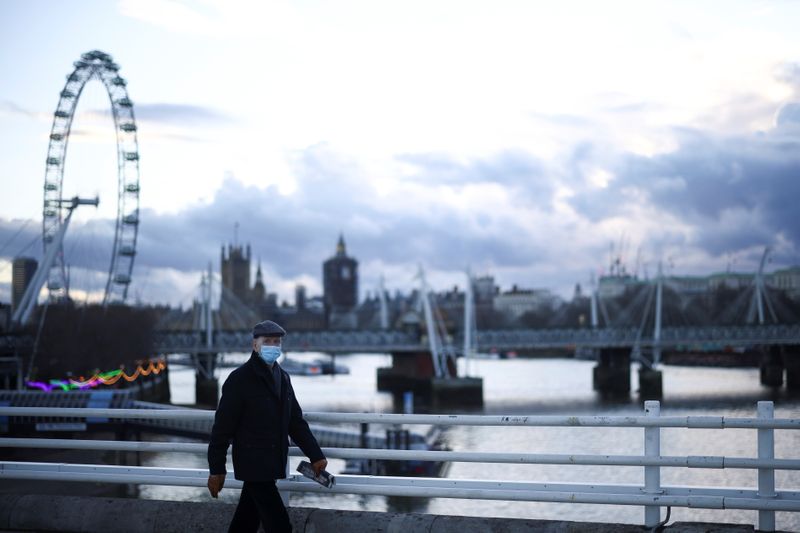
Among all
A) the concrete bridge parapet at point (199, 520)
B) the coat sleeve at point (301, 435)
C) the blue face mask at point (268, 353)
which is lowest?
the concrete bridge parapet at point (199, 520)

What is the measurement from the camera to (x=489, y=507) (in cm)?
2866

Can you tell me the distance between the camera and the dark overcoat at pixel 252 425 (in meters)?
6.40

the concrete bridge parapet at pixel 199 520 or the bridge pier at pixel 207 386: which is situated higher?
the concrete bridge parapet at pixel 199 520

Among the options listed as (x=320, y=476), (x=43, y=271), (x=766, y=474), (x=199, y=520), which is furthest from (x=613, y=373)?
(x=320, y=476)

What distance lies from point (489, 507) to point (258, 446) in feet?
75.5

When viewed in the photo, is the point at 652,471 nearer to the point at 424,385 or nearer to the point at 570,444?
the point at 570,444

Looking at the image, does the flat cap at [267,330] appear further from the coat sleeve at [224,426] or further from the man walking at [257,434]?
the coat sleeve at [224,426]

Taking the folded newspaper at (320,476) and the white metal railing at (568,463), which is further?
the folded newspaper at (320,476)

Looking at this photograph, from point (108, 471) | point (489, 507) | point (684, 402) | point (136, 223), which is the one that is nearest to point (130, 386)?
point (136, 223)

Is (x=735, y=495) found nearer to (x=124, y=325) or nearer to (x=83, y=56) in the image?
(x=83, y=56)

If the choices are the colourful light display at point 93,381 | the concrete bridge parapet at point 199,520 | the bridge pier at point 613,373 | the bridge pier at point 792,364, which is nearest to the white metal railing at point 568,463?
the concrete bridge parapet at point 199,520

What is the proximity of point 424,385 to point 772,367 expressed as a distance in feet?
97.9

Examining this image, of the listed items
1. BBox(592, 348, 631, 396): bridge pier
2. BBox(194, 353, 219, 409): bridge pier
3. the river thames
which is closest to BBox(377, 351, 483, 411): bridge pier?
the river thames

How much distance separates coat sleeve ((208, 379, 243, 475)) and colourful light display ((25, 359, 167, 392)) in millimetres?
42086
